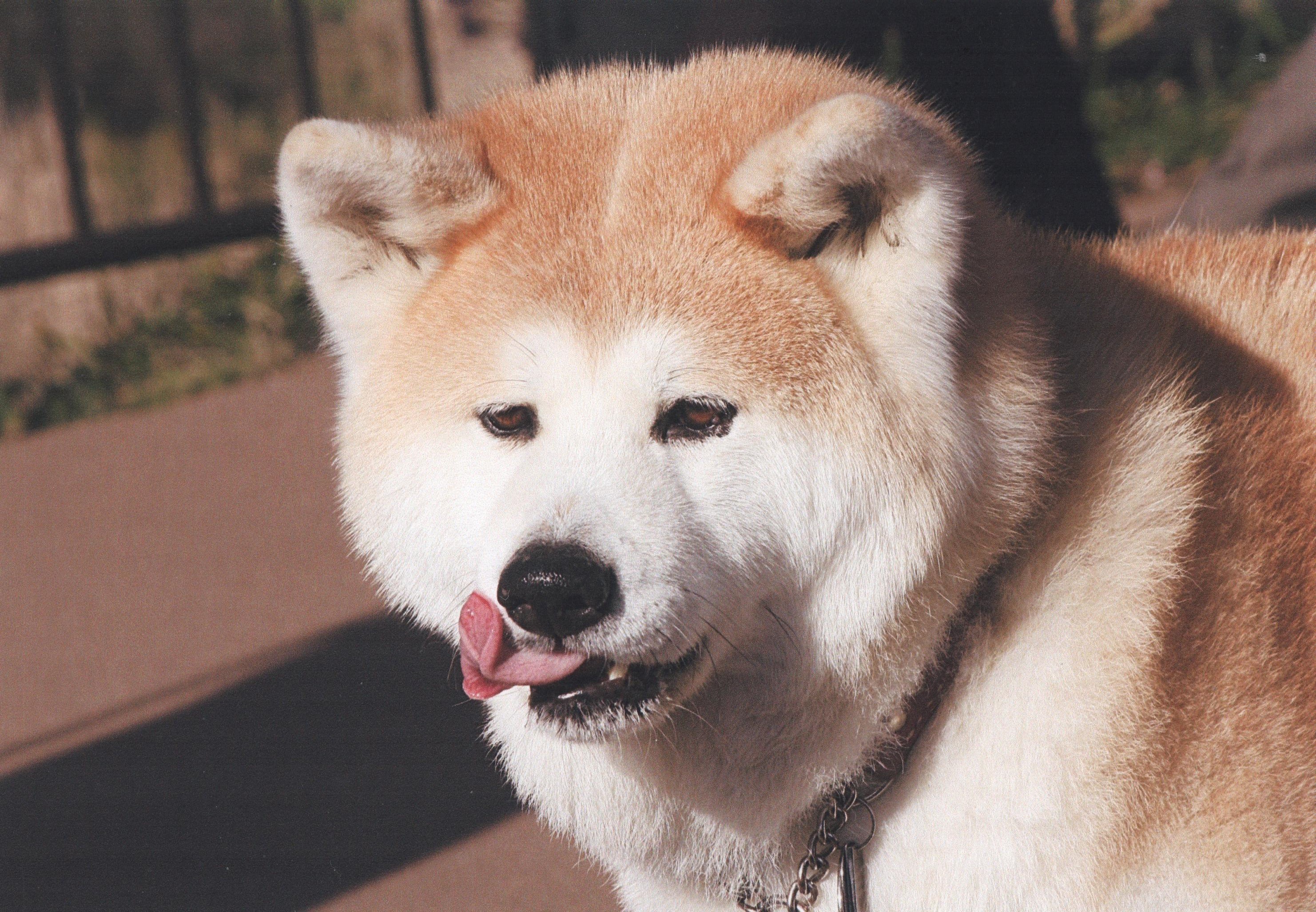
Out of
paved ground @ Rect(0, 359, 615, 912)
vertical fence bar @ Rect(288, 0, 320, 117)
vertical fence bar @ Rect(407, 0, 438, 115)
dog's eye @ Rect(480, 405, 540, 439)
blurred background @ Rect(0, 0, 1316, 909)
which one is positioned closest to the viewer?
dog's eye @ Rect(480, 405, 540, 439)

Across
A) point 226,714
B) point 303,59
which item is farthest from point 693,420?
point 303,59

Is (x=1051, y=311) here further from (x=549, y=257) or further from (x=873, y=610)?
(x=549, y=257)

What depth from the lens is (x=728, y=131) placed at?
1937 mm

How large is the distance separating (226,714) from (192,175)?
103 inches

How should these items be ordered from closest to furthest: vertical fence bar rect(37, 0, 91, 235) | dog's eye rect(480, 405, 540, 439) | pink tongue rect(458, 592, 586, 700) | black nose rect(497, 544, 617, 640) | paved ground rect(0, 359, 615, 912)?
black nose rect(497, 544, 617, 640), pink tongue rect(458, 592, 586, 700), dog's eye rect(480, 405, 540, 439), paved ground rect(0, 359, 615, 912), vertical fence bar rect(37, 0, 91, 235)

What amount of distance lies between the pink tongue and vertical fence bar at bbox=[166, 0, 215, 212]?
13.1ft

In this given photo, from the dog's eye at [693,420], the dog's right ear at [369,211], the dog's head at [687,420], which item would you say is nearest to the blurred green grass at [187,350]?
the dog's right ear at [369,211]

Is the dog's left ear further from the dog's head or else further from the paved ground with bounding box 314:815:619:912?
the paved ground with bounding box 314:815:619:912

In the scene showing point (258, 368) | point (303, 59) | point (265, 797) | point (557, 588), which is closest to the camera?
point (557, 588)

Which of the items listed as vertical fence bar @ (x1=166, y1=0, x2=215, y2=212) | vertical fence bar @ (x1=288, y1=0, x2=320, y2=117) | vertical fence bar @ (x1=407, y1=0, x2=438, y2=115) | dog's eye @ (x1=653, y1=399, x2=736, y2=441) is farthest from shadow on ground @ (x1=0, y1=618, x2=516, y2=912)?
vertical fence bar @ (x1=407, y1=0, x2=438, y2=115)

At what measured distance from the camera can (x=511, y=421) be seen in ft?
6.17

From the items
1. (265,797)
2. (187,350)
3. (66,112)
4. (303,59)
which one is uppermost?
(303,59)

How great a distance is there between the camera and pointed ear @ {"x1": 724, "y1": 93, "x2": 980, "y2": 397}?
167 centimetres

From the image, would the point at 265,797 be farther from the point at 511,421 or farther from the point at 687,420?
the point at 687,420
